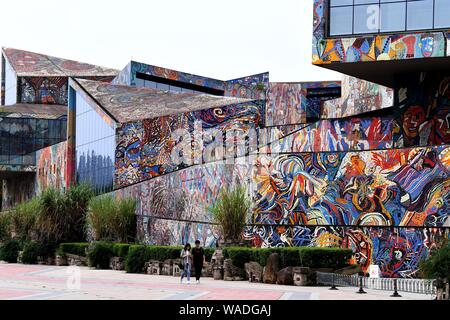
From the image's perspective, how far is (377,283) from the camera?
1011 inches

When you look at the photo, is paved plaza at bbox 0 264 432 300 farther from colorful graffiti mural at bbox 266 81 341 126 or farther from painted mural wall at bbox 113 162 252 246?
colorful graffiti mural at bbox 266 81 341 126

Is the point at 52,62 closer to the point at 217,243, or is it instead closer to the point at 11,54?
the point at 11,54

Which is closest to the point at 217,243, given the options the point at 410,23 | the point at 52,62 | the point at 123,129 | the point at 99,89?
the point at 410,23

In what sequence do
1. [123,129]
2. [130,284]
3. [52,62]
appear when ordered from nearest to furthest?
1. [130,284]
2. [123,129]
3. [52,62]

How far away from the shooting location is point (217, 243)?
32469mm

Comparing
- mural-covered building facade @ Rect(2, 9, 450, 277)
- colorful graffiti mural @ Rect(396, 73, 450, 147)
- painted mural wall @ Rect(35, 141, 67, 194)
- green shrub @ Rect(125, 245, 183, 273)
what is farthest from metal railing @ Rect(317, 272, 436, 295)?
painted mural wall @ Rect(35, 141, 67, 194)

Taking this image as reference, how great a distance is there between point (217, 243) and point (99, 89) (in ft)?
80.3

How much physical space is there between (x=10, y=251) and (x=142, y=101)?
12470mm

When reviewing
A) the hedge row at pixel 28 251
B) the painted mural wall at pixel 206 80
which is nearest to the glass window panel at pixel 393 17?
the hedge row at pixel 28 251

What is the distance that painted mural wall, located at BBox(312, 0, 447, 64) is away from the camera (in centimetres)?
3116

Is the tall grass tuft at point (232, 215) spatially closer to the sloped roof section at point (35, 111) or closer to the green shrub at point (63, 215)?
the green shrub at point (63, 215)

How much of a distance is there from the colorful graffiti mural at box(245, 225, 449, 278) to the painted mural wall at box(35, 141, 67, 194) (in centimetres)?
2708

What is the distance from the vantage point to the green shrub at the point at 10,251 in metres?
45.5

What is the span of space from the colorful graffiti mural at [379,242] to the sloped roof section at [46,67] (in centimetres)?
5413
